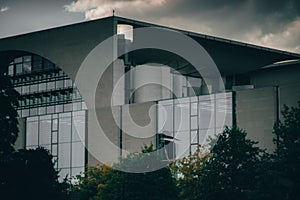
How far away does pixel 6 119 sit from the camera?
4931cm

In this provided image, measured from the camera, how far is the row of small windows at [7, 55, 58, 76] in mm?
85250

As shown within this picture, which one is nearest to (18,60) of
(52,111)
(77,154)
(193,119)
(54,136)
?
(52,111)

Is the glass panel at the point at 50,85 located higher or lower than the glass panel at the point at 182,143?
higher

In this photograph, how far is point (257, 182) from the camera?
50.4 meters

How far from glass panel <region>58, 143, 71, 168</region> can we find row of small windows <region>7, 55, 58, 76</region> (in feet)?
39.7

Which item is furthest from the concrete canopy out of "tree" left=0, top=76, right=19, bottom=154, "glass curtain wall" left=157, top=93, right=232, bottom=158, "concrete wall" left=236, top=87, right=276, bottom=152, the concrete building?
"tree" left=0, top=76, right=19, bottom=154

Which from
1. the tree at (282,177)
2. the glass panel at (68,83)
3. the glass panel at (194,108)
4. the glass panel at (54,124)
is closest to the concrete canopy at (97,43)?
the glass panel at (68,83)

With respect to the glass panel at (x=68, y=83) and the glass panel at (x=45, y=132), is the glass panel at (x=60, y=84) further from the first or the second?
the glass panel at (x=45, y=132)

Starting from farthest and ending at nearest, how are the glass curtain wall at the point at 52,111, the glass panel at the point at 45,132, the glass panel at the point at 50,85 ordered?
the glass panel at the point at 50,85 → the glass panel at the point at 45,132 → the glass curtain wall at the point at 52,111

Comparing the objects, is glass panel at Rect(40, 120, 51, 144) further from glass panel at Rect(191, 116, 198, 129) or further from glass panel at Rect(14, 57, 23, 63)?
glass panel at Rect(191, 116, 198, 129)

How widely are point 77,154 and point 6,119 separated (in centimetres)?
2519

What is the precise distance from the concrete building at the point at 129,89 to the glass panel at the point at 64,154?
A: 100 millimetres

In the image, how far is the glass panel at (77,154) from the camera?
7375 centimetres

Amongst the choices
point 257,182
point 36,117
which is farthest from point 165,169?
point 36,117
